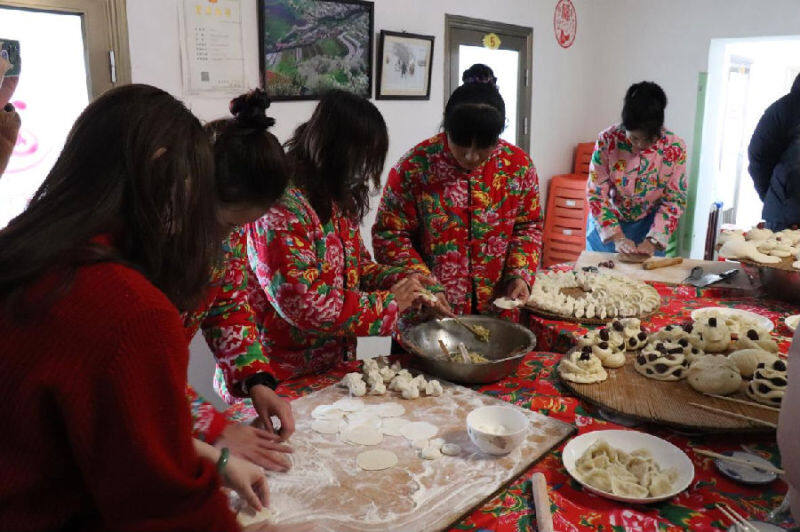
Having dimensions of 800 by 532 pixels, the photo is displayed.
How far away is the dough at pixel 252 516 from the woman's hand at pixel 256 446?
5.7 inches

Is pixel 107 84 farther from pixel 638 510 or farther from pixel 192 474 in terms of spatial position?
pixel 638 510

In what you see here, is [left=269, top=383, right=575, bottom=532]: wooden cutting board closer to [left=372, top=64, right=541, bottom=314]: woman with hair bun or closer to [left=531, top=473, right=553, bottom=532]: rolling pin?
[left=531, top=473, right=553, bottom=532]: rolling pin

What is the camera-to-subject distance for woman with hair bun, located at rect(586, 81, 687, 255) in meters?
3.37

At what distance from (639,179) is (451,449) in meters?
2.69

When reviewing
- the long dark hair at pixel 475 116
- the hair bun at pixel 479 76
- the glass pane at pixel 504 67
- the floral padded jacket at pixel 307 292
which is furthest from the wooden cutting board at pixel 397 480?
the glass pane at pixel 504 67

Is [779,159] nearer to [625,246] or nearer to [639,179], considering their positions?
[639,179]

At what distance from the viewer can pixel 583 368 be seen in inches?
71.1

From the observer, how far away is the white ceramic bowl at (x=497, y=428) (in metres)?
1.40

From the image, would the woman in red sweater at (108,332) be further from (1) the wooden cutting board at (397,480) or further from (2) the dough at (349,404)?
(2) the dough at (349,404)

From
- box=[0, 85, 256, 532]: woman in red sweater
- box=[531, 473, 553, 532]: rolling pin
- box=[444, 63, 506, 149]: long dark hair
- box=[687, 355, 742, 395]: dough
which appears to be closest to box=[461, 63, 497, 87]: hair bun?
box=[444, 63, 506, 149]: long dark hair

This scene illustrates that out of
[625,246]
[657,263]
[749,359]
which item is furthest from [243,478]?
[625,246]

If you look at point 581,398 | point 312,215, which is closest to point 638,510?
point 581,398

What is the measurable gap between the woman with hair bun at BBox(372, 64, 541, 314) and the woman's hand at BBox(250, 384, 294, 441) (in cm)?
92

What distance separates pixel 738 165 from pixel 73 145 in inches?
328
